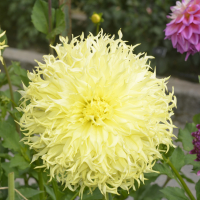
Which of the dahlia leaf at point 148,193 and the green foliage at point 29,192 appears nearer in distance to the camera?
the green foliage at point 29,192

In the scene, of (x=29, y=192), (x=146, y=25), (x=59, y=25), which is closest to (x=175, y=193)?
(x=29, y=192)

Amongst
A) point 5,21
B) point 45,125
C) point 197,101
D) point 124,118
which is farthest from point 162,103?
point 5,21

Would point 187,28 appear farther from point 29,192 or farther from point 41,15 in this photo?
point 29,192

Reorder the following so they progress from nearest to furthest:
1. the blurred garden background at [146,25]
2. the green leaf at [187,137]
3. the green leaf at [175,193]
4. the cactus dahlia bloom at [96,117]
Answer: the cactus dahlia bloom at [96,117] → the green leaf at [175,193] → the green leaf at [187,137] → the blurred garden background at [146,25]

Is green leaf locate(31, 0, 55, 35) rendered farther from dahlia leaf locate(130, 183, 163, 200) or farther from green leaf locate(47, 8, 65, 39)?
dahlia leaf locate(130, 183, 163, 200)

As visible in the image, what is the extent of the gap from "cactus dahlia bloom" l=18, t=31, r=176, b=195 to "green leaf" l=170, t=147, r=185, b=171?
0.12m

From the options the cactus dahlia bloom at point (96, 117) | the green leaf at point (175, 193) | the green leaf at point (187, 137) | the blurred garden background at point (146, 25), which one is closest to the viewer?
the cactus dahlia bloom at point (96, 117)

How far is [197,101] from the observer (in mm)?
1649

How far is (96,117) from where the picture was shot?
48cm

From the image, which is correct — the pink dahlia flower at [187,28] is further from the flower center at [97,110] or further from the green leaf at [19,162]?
the green leaf at [19,162]

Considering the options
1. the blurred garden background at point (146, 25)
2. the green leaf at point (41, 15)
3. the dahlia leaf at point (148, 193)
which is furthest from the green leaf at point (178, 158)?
the blurred garden background at point (146, 25)

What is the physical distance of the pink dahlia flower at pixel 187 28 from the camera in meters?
0.57

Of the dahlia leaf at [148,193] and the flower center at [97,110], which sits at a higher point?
the flower center at [97,110]

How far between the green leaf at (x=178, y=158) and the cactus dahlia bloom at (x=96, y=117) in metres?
0.12
